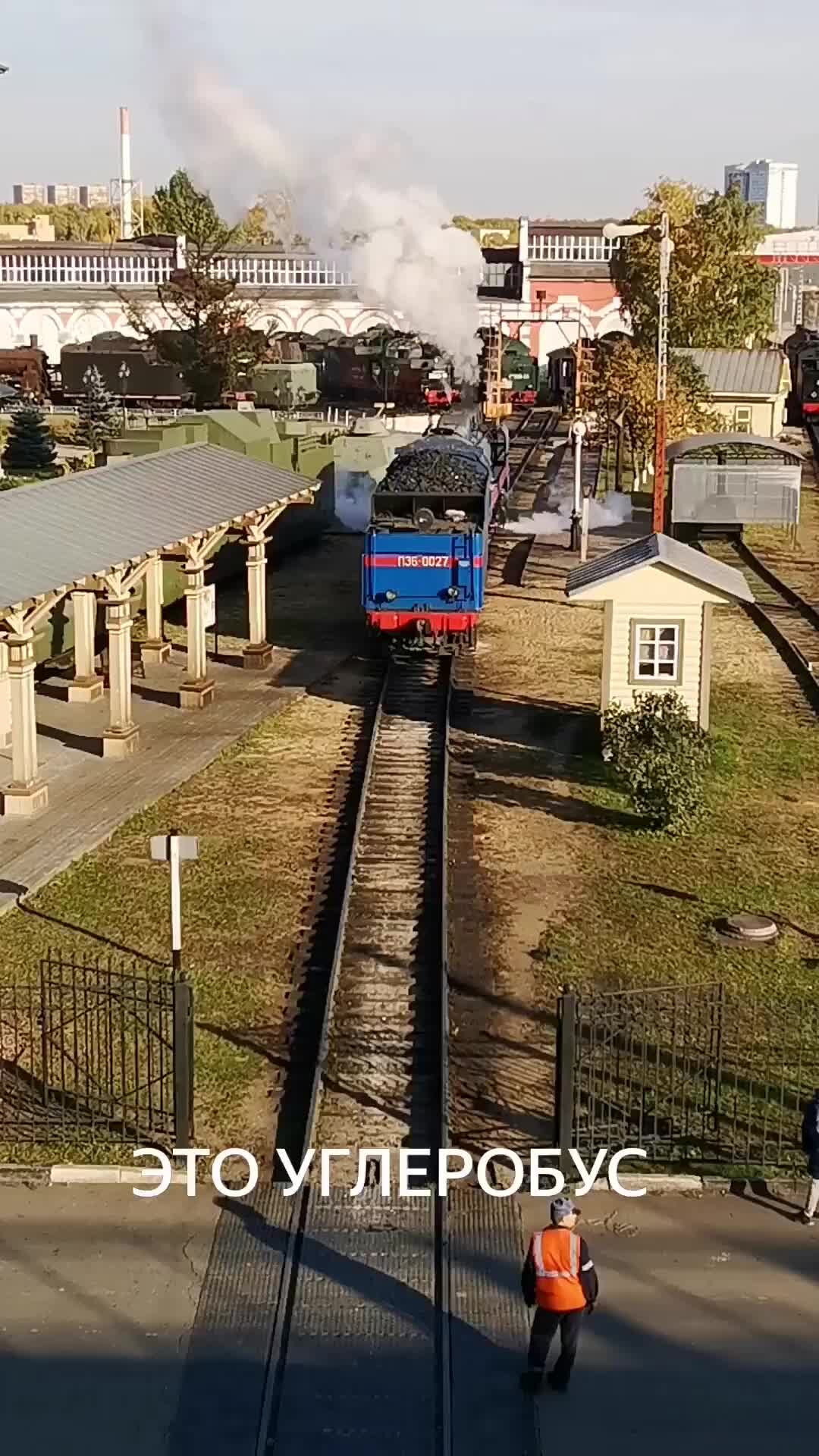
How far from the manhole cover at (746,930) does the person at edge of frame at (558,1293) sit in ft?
21.1

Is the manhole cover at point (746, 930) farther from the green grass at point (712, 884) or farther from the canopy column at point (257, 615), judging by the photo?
the canopy column at point (257, 615)

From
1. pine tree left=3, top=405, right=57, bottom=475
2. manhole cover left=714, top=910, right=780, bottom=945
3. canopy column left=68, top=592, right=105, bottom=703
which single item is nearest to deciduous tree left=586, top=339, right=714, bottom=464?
pine tree left=3, top=405, right=57, bottom=475

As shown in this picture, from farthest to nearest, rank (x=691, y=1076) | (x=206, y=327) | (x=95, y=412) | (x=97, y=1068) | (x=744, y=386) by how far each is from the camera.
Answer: (x=206, y=327) < (x=95, y=412) < (x=744, y=386) < (x=97, y=1068) < (x=691, y=1076)

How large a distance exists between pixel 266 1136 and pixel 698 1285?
321 centimetres

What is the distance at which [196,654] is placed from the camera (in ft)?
77.7

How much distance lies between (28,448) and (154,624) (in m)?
19.0

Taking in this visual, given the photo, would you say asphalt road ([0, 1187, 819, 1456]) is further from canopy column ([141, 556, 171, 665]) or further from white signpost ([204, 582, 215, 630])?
canopy column ([141, 556, 171, 665])

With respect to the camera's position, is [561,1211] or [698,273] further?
[698,273]

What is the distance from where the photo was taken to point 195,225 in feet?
211

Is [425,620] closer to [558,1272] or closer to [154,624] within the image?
[154,624]

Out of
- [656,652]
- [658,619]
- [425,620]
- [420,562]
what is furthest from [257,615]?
[658,619]

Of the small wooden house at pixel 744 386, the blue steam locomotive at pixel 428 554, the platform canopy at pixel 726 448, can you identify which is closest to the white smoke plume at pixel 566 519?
the platform canopy at pixel 726 448

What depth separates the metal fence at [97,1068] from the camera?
433 inches

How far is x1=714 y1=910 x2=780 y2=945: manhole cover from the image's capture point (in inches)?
578
